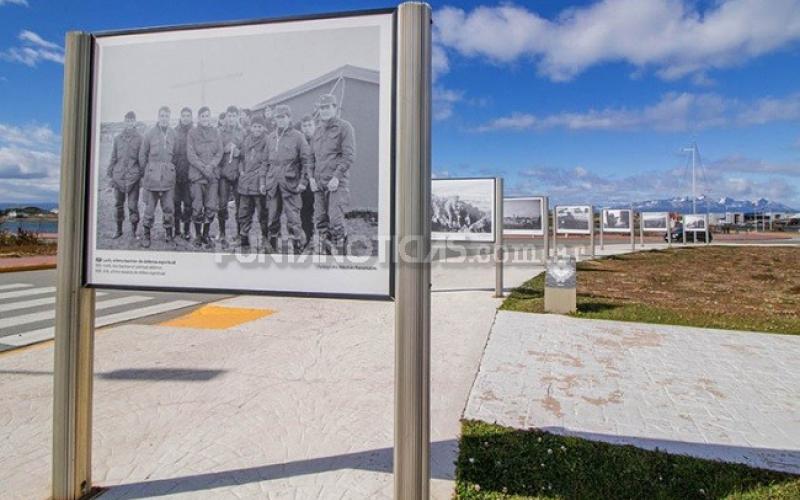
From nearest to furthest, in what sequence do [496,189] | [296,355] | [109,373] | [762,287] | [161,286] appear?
[161,286]
[109,373]
[296,355]
[496,189]
[762,287]

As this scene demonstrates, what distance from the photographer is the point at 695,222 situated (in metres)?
36.5

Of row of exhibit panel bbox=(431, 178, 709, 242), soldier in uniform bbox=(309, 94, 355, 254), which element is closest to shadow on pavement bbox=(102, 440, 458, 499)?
soldier in uniform bbox=(309, 94, 355, 254)

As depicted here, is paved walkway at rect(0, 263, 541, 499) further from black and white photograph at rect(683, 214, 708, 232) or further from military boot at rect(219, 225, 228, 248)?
black and white photograph at rect(683, 214, 708, 232)

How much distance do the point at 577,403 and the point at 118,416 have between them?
388 centimetres

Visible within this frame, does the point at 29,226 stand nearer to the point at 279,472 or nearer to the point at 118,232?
the point at 118,232

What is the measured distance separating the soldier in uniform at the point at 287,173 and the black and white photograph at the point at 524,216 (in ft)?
42.9

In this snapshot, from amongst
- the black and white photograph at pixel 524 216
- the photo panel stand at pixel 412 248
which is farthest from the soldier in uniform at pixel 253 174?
the black and white photograph at pixel 524 216

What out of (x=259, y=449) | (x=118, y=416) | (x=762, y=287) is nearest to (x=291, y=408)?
(x=259, y=449)

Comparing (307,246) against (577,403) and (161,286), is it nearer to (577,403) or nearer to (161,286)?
(161,286)

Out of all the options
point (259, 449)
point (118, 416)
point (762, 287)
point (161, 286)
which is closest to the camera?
point (161, 286)

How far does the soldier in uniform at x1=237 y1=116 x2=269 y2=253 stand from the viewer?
8.03 feet

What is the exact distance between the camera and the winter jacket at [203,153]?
2504 millimetres

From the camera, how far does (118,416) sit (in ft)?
12.4

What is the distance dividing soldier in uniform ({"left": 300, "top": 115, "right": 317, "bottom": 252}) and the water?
2574 cm
